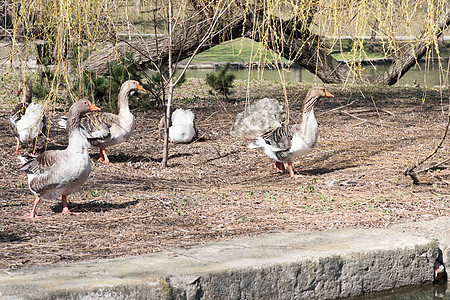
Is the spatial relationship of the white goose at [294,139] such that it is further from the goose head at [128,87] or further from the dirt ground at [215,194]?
the goose head at [128,87]

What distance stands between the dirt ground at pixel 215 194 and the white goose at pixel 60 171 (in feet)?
0.73

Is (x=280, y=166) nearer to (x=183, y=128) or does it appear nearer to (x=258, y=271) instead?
(x=183, y=128)

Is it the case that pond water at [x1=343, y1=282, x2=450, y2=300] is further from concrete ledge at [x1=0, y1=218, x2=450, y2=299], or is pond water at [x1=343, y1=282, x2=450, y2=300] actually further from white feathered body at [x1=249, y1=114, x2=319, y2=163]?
white feathered body at [x1=249, y1=114, x2=319, y2=163]

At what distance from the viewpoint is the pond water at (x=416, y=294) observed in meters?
3.92

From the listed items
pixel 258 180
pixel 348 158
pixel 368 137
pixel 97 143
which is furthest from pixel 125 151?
pixel 368 137

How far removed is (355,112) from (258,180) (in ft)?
13.7

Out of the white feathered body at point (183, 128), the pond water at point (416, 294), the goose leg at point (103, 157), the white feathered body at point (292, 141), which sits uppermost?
the white feathered body at point (292, 141)

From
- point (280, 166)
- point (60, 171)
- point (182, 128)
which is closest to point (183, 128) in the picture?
point (182, 128)

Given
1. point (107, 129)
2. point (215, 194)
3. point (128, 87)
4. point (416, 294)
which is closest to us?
point (416, 294)

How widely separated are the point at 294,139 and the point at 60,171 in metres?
2.57

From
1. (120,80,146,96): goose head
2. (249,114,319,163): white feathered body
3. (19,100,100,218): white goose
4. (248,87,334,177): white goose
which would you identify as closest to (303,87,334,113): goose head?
(248,87,334,177): white goose

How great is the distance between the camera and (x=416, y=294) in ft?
13.1

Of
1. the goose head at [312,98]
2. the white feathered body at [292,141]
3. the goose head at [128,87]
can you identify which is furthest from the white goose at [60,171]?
the goose head at [312,98]

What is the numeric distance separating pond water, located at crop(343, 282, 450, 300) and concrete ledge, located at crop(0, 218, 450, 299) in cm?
4
